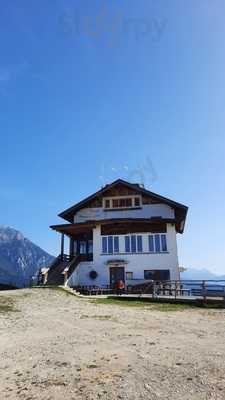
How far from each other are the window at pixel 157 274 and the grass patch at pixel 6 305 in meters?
14.2

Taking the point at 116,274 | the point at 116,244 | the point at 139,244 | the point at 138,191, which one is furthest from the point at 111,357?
the point at 138,191

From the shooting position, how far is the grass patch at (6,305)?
1571 centimetres

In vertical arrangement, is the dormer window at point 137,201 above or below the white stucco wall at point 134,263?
above

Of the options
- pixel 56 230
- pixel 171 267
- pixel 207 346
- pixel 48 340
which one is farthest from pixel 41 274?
pixel 207 346

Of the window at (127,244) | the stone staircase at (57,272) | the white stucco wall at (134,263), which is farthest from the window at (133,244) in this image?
the stone staircase at (57,272)

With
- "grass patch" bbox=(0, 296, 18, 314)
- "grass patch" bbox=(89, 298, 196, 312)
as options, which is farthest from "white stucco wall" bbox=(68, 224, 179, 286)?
"grass patch" bbox=(0, 296, 18, 314)

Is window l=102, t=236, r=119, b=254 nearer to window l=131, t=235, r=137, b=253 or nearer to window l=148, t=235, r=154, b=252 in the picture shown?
window l=131, t=235, r=137, b=253

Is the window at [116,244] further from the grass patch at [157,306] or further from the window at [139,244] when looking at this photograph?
the grass patch at [157,306]

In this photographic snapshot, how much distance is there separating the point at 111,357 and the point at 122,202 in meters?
27.2

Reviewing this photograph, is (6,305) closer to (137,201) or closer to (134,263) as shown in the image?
(134,263)

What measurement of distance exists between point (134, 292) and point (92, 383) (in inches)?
831

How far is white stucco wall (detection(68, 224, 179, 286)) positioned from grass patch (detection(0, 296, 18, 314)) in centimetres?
1109

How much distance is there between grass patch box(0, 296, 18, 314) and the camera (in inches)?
619

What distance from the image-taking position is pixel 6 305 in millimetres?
17203
